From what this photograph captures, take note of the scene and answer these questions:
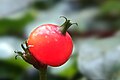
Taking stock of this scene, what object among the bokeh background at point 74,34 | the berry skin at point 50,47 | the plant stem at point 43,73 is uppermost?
the bokeh background at point 74,34

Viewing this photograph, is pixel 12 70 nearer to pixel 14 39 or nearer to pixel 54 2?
pixel 14 39

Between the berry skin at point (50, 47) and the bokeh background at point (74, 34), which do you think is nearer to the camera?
the berry skin at point (50, 47)

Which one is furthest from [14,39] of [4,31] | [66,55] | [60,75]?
[66,55]

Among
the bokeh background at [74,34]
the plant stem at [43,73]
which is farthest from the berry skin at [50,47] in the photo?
the bokeh background at [74,34]

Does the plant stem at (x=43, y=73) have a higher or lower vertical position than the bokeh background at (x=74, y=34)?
lower

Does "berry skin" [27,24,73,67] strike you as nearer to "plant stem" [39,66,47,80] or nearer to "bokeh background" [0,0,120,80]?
"plant stem" [39,66,47,80]

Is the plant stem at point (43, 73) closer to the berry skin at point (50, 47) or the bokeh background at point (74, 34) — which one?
the berry skin at point (50, 47)

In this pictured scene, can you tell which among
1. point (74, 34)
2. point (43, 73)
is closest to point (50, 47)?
point (43, 73)
